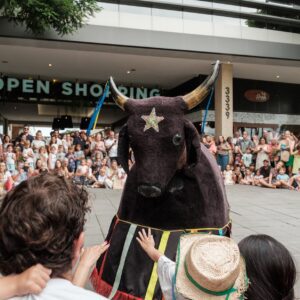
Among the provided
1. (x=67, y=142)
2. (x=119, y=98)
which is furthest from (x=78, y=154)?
(x=119, y=98)

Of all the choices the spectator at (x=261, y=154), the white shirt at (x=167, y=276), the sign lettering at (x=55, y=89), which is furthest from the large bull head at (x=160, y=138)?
the sign lettering at (x=55, y=89)

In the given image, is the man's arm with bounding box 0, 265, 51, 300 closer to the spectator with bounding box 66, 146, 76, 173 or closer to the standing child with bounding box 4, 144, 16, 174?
the standing child with bounding box 4, 144, 16, 174

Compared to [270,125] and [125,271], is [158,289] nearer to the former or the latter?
[125,271]

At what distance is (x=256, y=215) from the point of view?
7586 millimetres

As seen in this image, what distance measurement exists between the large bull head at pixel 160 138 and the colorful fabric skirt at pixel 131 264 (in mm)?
403

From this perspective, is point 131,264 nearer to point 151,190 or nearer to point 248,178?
point 151,190

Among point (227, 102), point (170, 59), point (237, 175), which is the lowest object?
point (237, 175)

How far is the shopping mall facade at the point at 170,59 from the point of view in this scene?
1563 centimetres

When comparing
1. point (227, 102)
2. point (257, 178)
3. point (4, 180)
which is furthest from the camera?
point (227, 102)

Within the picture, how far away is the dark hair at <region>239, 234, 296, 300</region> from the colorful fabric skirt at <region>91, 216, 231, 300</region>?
1121 millimetres

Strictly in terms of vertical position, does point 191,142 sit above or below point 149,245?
above

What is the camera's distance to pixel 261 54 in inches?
675

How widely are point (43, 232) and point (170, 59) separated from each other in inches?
669

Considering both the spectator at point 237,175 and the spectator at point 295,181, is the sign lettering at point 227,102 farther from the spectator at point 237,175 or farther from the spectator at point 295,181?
the spectator at point 295,181
